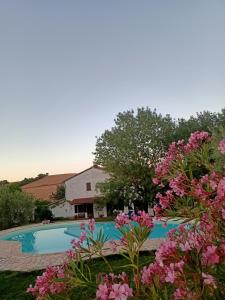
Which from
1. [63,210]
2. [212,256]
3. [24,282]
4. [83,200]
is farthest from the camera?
[63,210]

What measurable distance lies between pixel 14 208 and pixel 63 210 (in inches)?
452

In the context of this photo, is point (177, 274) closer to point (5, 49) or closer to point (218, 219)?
point (218, 219)

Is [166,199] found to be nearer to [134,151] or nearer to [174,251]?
[174,251]

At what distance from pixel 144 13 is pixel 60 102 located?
409 inches

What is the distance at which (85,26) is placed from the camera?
60.5 feet

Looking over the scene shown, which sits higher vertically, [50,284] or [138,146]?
[138,146]

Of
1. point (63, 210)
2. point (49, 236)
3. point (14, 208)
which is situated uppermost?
point (63, 210)

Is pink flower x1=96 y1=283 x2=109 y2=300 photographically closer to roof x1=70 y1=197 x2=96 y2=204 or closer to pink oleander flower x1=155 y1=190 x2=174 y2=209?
pink oleander flower x1=155 y1=190 x2=174 y2=209

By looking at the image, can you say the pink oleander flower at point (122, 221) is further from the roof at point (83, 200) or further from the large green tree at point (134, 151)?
the roof at point (83, 200)

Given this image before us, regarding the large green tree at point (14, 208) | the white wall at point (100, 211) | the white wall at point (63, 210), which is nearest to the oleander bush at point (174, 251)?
the large green tree at point (14, 208)

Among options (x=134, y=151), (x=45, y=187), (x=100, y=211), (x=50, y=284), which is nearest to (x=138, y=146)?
(x=134, y=151)

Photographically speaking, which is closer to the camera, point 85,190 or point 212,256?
point 212,256

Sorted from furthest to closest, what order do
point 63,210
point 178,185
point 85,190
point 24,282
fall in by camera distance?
point 85,190, point 63,210, point 24,282, point 178,185

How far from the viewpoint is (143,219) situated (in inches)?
89.9
